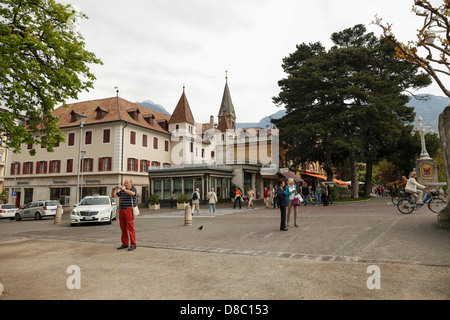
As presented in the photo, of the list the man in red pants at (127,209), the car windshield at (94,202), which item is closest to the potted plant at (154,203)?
the car windshield at (94,202)

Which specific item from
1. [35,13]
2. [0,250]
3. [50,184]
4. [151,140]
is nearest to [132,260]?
[0,250]

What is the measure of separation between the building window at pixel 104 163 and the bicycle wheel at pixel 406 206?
31.7m

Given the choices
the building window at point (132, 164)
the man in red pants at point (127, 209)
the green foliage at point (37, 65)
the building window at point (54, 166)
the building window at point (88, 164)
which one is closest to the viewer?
the man in red pants at point (127, 209)

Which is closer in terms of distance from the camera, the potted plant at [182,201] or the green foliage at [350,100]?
the green foliage at [350,100]

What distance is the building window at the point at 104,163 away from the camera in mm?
35719

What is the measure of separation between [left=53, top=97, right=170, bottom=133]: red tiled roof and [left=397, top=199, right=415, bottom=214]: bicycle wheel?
31669 millimetres

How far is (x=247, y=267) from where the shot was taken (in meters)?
5.42

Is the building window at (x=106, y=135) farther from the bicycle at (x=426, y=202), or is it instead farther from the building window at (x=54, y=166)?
the bicycle at (x=426, y=202)

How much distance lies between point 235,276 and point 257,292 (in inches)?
35.0

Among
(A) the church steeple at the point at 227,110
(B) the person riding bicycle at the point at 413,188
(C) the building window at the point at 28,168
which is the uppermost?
(A) the church steeple at the point at 227,110

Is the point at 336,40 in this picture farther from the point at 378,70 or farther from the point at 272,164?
the point at 272,164

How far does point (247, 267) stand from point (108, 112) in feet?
123

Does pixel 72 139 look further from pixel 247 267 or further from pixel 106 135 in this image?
pixel 247 267

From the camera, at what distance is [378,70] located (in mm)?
30875
